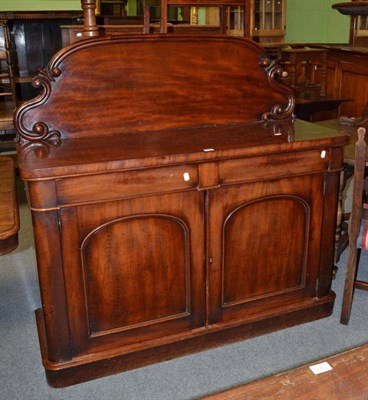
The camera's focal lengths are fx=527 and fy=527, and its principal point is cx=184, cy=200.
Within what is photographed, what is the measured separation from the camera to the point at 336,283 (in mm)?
2957

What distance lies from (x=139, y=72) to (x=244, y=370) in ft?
4.30

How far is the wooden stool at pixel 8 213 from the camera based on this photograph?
1.85 m

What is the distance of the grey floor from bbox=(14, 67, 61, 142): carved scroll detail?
971 millimetres

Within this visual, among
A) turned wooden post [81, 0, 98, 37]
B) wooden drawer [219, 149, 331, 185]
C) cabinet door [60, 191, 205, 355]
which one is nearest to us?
cabinet door [60, 191, 205, 355]

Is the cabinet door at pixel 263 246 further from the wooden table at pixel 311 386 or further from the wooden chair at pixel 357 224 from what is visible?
the wooden table at pixel 311 386

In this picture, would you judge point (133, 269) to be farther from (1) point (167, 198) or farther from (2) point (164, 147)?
(2) point (164, 147)

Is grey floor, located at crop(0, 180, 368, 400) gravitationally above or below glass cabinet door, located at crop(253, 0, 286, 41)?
below

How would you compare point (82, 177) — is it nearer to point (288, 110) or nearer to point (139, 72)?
point (139, 72)

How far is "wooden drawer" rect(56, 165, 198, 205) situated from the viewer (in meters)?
1.86

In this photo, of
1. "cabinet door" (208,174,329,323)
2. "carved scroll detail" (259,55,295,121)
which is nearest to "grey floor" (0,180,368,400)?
"cabinet door" (208,174,329,323)

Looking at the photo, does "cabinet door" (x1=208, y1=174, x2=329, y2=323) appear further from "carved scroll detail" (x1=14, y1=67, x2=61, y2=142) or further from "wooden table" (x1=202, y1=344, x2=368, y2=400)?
"wooden table" (x1=202, y1=344, x2=368, y2=400)

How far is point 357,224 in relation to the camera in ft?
7.86

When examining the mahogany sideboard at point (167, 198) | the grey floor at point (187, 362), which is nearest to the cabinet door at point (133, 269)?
the mahogany sideboard at point (167, 198)

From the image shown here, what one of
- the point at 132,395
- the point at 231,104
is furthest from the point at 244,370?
the point at 231,104
